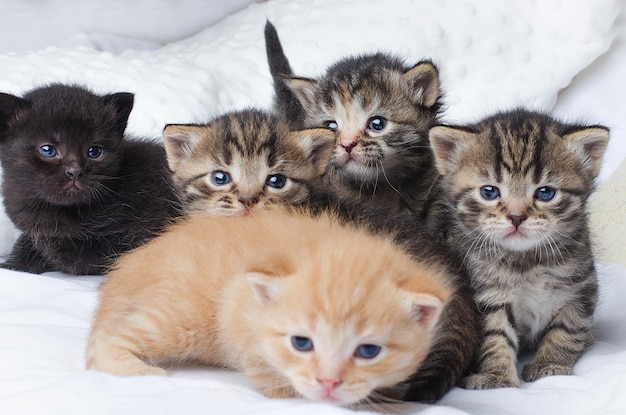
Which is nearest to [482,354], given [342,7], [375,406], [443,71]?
[375,406]

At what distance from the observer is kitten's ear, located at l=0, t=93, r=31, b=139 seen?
7.67 feet

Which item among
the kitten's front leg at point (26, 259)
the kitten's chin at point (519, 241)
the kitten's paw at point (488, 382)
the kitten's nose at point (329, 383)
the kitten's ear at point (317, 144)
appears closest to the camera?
the kitten's nose at point (329, 383)

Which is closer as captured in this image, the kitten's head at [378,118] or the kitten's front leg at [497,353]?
the kitten's front leg at [497,353]

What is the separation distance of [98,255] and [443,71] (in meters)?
1.73

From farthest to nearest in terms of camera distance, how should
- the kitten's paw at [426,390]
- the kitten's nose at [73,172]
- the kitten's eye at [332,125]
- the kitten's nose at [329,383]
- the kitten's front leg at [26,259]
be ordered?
the kitten's front leg at [26,259] < the kitten's eye at [332,125] < the kitten's nose at [73,172] < the kitten's paw at [426,390] < the kitten's nose at [329,383]

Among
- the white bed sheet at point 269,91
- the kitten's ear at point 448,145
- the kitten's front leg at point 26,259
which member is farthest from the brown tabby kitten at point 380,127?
the kitten's front leg at point 26,259

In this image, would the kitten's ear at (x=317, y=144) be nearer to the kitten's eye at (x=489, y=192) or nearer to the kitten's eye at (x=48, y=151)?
the kitten's eye at (x=489, y=192)

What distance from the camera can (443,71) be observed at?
11.3ft

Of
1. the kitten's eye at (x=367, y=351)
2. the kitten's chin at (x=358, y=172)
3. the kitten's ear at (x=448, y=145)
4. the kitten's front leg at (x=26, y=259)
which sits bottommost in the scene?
the kitten's front leg at (x=26, y=259)

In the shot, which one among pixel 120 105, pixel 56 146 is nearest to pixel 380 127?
pixel 120 105

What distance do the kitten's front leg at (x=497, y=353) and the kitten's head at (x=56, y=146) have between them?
4.00 feet

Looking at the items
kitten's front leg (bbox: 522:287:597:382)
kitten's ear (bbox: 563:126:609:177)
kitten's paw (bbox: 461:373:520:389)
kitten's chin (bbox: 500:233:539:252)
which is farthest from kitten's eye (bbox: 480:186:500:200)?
kitten's paw (bbox: 461:373:520:389)

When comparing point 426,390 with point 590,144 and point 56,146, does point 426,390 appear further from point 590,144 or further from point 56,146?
point 56,146

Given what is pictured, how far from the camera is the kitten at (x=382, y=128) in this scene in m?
2.35
